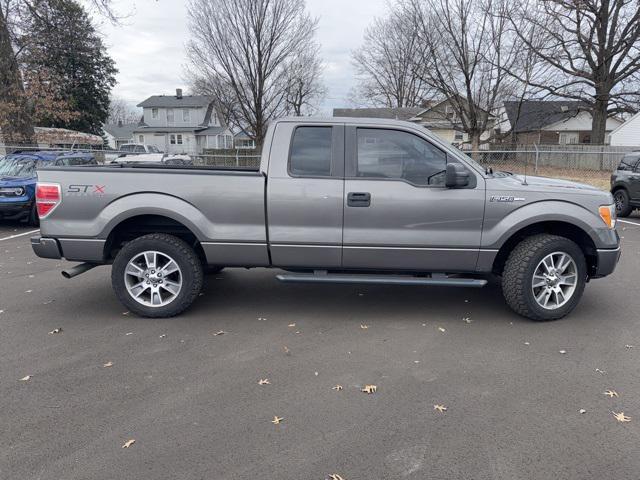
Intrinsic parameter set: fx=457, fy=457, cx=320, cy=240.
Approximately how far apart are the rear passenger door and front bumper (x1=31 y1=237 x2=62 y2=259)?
2153 mm

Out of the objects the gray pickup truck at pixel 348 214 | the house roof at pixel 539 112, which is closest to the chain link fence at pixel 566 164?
the house roof at pixel 539 112

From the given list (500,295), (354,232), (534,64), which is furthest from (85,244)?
(534,64)

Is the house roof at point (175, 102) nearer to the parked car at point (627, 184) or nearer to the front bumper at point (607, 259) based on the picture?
the parked car at point (627, 184)

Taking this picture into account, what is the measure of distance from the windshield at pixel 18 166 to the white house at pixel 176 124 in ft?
140

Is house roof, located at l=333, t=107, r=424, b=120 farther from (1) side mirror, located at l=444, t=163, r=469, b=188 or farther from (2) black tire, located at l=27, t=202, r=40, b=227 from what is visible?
(1) side mirror, located at l=444, t=163, r=469, b=188

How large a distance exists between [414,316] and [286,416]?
2.23m

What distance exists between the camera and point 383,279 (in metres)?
4.57

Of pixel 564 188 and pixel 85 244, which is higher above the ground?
pixel 564 188

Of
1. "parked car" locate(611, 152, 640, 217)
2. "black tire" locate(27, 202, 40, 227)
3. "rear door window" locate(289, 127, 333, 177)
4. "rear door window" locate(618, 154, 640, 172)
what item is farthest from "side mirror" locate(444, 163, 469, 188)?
"rear door window" locate(618, 154, 640, 172)

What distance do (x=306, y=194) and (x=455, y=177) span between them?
1.42m

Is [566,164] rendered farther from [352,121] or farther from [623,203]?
[352,121]

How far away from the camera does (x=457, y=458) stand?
8.51 ft

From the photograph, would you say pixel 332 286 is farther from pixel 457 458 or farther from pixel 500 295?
pixel 457 458

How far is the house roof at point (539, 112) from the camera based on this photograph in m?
31.9
